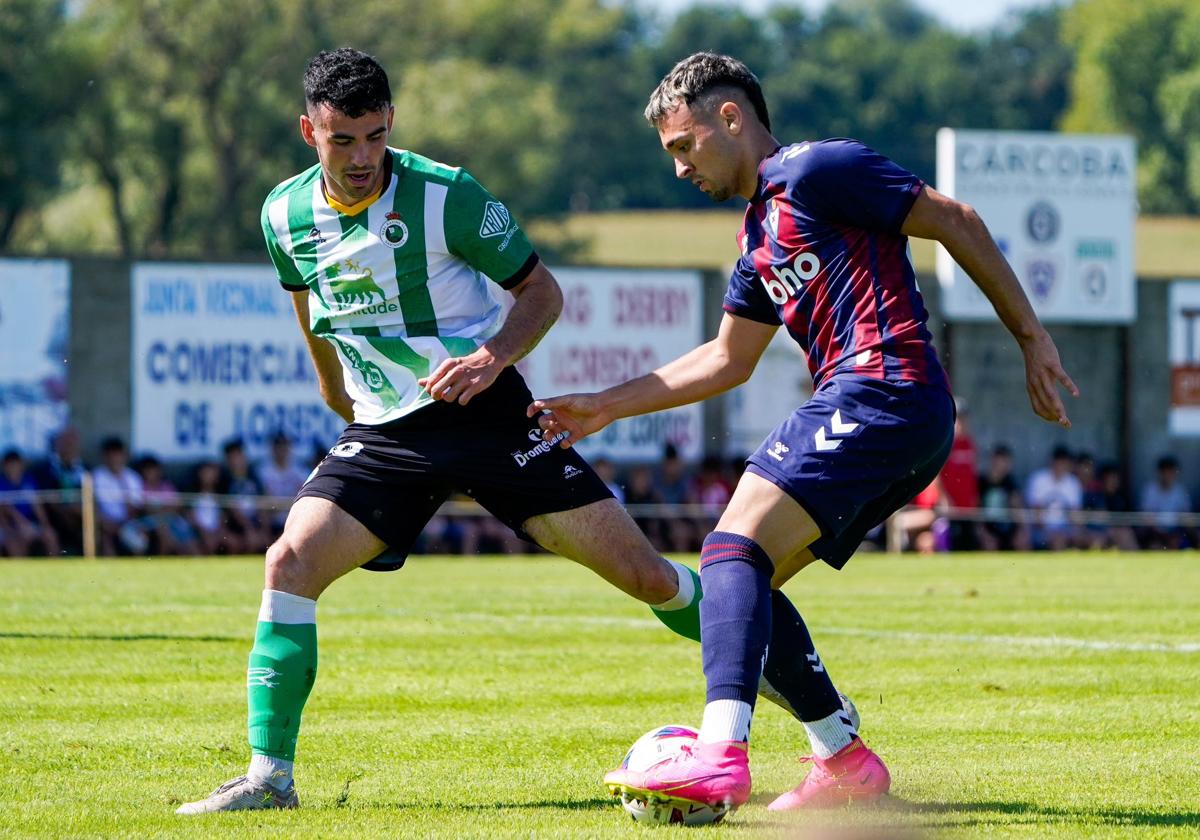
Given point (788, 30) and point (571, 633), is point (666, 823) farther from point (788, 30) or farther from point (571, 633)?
point (788, 30)

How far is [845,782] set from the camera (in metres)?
5.78

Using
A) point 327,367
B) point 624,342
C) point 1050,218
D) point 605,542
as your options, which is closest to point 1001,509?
point 624,342

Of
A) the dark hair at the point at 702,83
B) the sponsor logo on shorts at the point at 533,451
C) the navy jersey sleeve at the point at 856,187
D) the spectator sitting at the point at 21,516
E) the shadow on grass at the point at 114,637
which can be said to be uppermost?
the dark hair at the point at 702,83

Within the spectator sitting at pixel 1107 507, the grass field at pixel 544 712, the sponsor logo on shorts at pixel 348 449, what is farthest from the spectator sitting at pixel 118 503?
the sponsor logo on shorts at pixel 348 449

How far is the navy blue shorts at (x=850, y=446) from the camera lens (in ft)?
17.8

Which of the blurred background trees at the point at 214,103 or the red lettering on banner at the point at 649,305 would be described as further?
the blurred background trees at the point at 214,103

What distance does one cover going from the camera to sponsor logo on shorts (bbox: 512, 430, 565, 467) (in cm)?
618

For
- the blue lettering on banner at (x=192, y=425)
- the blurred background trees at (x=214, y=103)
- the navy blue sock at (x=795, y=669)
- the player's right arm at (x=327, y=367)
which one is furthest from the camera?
the blurred background trees at (x=214, y=103)

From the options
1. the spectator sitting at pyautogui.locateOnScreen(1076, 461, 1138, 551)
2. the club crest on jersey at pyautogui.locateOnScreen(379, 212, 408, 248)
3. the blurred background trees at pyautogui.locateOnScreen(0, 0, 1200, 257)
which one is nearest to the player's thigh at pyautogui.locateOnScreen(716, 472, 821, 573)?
the club crest on jersey at pyautogui.locateOnScreen(379, 212, 408, 248)

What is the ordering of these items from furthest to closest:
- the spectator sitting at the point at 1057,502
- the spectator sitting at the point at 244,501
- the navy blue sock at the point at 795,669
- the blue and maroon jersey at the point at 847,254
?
the spectator sitting at the point at 1057,502 → the spectator sitting at the point at 244,501 → the navy blue sock at the point at 795,669 → the blue and maroon jersey at the point at 847,254

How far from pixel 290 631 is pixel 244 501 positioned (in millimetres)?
17438

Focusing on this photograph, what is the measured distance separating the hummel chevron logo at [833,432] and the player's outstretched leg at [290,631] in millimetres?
1487

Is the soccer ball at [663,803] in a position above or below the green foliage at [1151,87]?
below

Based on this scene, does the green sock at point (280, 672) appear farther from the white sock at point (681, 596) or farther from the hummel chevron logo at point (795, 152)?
the hummel chevron logo at point (795, 152)
